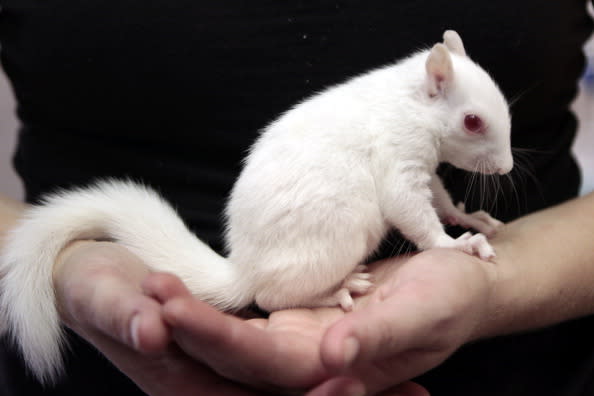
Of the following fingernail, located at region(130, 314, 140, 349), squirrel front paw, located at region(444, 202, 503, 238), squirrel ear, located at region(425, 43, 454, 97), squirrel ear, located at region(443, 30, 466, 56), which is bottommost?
squirrel front paw, located at region(444, 202, 503, 238)

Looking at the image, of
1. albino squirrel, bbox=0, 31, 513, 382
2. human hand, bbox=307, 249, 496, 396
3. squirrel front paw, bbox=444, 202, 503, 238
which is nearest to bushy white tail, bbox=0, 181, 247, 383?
albino squirrel, bbox=0, 31, 513, 382

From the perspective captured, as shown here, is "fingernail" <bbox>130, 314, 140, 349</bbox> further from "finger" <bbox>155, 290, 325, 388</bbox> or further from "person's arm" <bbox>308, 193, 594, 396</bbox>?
"person's arm" <bbox>308, 193, 594, 396</bbox>

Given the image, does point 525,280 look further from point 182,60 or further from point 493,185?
point 182,60

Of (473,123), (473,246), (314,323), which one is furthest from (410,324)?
(473,123)

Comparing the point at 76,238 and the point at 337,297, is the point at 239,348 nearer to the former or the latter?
the point at 337,297

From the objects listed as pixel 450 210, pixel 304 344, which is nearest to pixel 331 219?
pixel 304 344

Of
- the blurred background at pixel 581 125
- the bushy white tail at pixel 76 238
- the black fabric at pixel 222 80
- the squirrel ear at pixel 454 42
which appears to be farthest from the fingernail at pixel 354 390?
the blurred background at pixel 581 125

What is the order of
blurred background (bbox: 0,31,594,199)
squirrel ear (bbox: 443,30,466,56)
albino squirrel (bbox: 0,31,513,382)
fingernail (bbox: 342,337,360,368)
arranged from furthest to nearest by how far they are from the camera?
blurred background (bbox: 0,31,594,199) < squirrel ear (bbox: 443,30,466,56) < albino squirrel (bbox: 0,31,513,382) < fingernail (bbox: 342,337,360,368)
